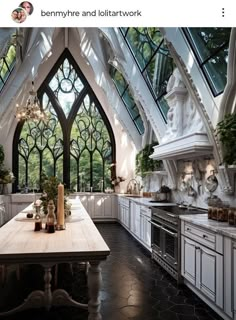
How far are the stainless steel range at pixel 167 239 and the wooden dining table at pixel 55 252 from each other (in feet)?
4.83

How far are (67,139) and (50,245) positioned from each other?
26.6 feet

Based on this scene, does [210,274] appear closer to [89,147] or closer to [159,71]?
[159,71]

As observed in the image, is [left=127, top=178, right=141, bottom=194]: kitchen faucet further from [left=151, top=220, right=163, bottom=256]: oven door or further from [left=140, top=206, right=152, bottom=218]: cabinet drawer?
[left=151, top=220, right=163, bottom=256]: oven door

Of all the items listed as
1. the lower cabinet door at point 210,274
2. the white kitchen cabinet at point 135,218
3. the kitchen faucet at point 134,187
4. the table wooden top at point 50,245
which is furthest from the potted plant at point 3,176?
the lower cabinet door at point 210,274

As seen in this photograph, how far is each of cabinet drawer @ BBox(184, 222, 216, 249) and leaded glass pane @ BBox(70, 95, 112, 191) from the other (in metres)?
6.66

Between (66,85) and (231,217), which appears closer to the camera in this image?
(231,217)

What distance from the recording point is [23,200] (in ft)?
31.8

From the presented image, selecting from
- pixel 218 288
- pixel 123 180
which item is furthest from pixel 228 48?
pixel 123 180

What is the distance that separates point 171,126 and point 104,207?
466 centimetres

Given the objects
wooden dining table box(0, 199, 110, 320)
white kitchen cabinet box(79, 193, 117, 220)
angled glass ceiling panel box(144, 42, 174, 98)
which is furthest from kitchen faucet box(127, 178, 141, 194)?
wooden dining table box(0, 199, 110, 320)
